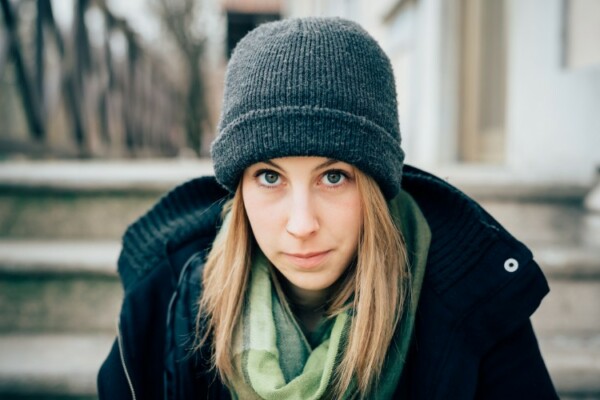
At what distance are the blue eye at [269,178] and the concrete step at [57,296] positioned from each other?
996 mm

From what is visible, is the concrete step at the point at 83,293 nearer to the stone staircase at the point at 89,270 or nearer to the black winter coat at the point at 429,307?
the stone staircase at the point at 89,270

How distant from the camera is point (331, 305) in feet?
4.08

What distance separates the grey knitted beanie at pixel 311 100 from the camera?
103 centimetres

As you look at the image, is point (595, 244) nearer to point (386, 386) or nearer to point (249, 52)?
point (386, 386)

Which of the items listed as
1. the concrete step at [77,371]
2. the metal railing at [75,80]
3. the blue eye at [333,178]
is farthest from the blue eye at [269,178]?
the metal railing at [75,80]

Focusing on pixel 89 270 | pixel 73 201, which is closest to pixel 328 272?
pixel 89 270

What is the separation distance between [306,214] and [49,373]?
3.72 feet

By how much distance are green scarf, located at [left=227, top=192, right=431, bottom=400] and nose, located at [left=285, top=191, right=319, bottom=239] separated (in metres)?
0.27

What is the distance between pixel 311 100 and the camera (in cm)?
103

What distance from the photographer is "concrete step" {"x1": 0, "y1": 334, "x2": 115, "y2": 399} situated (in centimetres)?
161

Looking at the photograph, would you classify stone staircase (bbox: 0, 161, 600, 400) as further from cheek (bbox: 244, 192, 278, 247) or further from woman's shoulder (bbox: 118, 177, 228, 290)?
cheek (bbox: 244, 192, 278, 247)

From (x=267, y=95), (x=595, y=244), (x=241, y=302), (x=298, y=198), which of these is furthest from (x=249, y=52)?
(x=595, y=244)

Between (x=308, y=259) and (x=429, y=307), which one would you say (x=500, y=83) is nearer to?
(x=429, y=307)

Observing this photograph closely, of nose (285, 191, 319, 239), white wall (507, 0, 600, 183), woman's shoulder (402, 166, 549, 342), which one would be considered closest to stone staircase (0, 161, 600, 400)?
white wall (507, 0, 600, 183)
